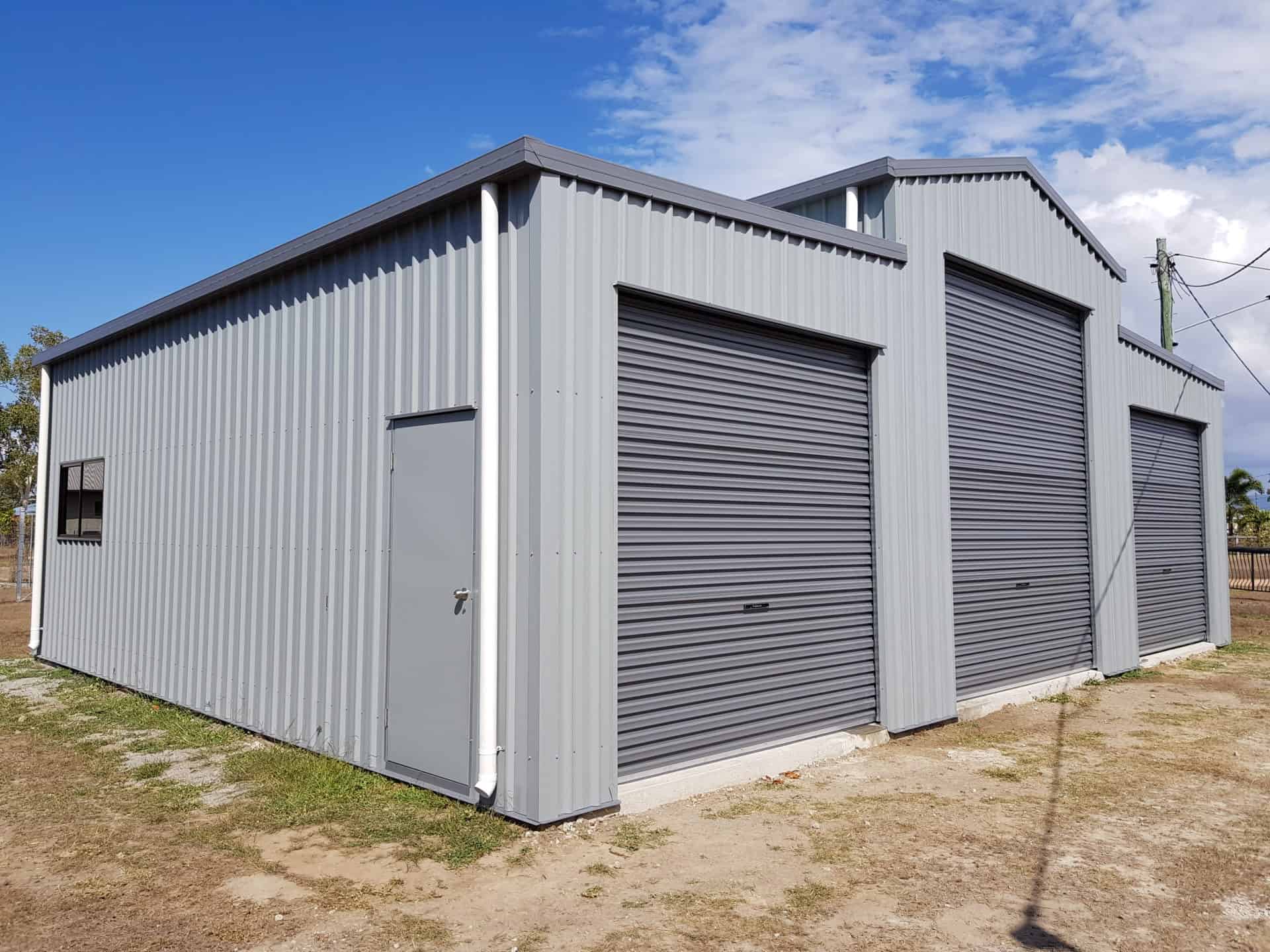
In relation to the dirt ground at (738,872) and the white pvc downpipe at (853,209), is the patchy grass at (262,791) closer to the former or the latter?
the dirt ground at (738,872)

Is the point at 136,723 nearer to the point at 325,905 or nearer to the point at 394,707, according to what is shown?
the point at 394,707

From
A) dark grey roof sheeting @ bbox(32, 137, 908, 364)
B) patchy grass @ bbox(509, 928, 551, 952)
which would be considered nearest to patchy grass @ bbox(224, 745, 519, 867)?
patchy grass @ bbox(509, 928, 551, 952)

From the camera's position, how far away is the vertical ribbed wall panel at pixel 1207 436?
1366 centimetres

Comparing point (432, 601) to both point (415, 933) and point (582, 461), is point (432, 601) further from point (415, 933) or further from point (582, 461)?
point (415, 933)

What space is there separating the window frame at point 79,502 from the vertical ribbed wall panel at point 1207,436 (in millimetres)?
13501

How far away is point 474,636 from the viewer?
20.4 feet

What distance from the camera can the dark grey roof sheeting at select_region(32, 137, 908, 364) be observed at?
5984 mm

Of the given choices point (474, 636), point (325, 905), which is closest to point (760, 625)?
point (474, 636)

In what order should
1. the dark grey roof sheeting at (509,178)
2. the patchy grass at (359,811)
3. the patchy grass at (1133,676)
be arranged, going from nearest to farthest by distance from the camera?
the patchy grass at (359,811) < the dark grey roof sheeting at (509,178) < the patchy grass at (1133,676)

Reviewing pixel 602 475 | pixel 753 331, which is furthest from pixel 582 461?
pixel 753 331

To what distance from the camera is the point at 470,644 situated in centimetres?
623

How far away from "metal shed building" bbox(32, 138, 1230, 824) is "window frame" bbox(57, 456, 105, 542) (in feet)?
0.51

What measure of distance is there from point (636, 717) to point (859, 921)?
2.22 m

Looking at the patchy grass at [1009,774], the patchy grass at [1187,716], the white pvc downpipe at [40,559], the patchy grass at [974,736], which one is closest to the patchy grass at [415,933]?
the patchy grass at [1009,774]
